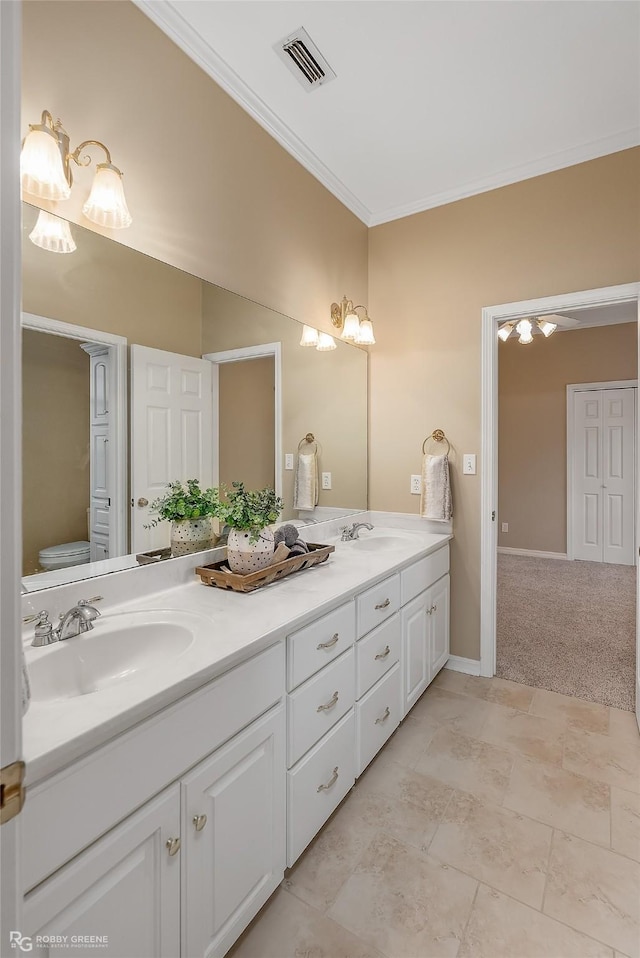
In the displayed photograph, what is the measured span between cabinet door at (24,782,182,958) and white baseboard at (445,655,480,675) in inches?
84.0

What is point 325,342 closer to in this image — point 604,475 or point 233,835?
point 233,835

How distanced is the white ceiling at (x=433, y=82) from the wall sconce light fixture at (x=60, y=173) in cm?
71

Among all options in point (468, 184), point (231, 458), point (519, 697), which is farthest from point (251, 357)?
point (519, 697)

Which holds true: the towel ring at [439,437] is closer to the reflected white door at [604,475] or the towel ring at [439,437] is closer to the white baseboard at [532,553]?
the reflected white door at [604,475]

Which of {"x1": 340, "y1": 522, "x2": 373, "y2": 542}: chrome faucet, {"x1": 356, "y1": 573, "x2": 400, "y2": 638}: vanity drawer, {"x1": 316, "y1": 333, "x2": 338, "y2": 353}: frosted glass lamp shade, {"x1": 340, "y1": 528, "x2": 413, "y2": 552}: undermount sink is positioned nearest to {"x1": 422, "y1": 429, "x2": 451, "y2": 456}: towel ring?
{"x1": 340, "y1": 528, "x2": 413, "y2": 552}: undermount sink

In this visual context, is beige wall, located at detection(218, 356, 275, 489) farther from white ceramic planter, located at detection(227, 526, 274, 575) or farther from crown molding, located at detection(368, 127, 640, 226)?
crown molding, located at detection(368, 127, 640, 226)

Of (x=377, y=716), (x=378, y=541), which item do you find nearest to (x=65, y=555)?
(x=377, y=716)

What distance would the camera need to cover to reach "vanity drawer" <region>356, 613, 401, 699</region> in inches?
67.5

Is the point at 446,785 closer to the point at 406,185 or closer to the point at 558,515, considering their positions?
the point at 406,185

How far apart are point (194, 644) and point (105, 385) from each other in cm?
83

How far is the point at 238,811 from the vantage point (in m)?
1.12

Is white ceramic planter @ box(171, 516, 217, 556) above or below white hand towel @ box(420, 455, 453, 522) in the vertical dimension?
below

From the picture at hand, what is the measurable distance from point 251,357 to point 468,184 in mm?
1748

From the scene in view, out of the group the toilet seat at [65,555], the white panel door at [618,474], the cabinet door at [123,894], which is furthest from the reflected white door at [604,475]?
the cabinet door at [123,894]
